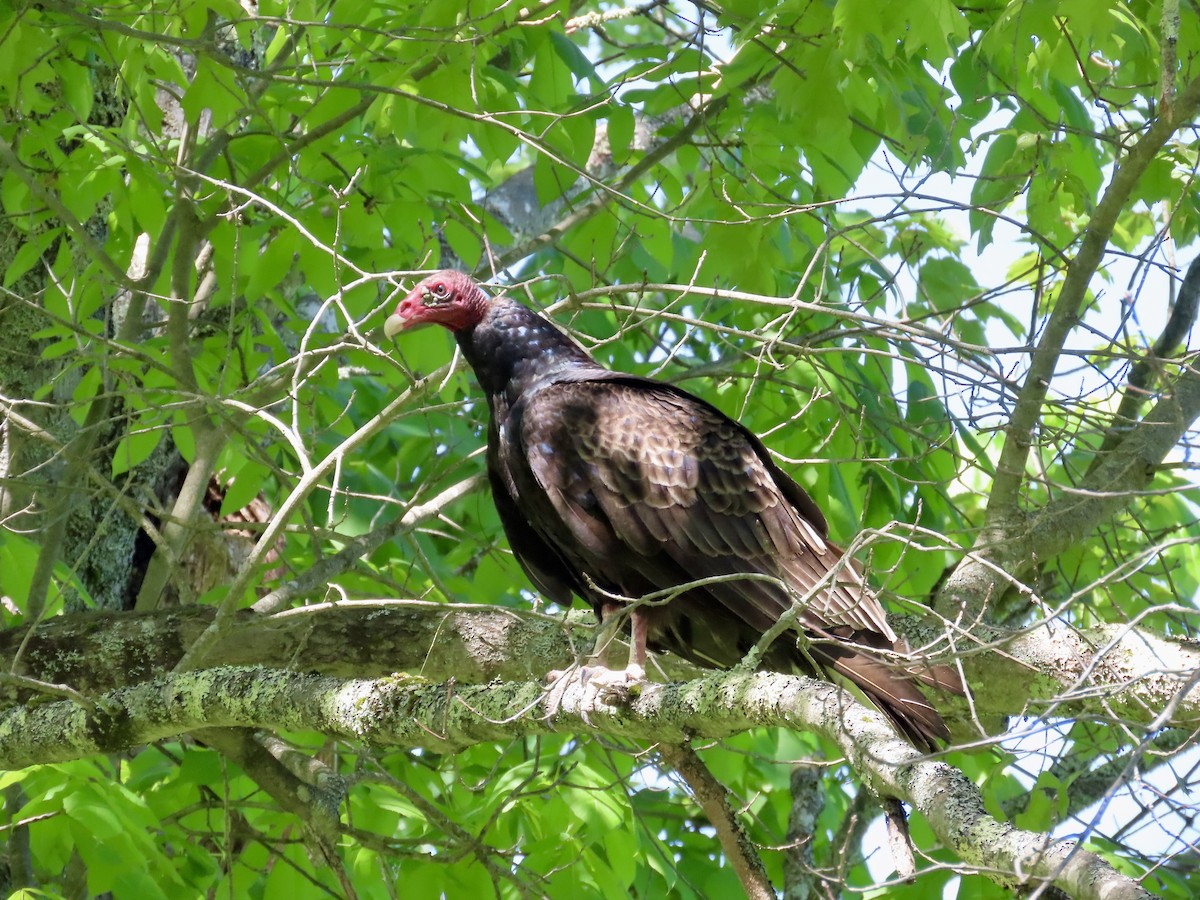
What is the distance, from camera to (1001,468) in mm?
3100

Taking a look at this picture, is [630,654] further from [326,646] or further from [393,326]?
[393,326]

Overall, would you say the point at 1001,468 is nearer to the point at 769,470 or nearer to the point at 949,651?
the point at 769,470

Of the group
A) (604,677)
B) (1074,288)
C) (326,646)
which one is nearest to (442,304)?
(326,646)

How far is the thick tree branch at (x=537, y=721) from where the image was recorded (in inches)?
60.6

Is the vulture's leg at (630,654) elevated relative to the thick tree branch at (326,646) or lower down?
elevated

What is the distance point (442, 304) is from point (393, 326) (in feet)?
0.60

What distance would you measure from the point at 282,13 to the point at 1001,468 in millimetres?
2234

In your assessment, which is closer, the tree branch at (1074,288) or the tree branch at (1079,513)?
the tree branch at (1074,288)

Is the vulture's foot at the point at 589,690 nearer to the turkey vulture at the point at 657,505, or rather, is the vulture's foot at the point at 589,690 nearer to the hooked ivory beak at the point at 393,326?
the turkey vulture at the point at 657,505

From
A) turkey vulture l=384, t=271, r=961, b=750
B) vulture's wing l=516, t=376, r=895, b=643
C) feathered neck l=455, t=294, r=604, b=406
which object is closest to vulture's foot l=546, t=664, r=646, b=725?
turkey vulture l=384, t=271, r=961, b=750

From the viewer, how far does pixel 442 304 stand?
11.0 ft

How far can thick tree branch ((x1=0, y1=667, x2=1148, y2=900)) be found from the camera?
5.05 feet

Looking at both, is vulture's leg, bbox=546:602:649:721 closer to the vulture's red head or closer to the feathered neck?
the feathered neck

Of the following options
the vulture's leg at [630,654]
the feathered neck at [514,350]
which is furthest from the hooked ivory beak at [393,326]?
the vulture's leg at [630,654]
